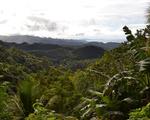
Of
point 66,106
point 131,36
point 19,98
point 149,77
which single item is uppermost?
point 131,36

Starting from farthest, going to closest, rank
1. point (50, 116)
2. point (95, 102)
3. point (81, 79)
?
1. point (81, 79)
2. point (95, 102)
3. point (50, 116)

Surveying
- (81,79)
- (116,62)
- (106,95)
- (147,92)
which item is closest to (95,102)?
(106,95)

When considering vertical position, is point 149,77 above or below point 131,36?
below

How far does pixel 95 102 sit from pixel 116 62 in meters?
10.0

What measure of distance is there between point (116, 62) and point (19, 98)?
26.6ft

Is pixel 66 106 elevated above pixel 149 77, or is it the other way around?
pixel 149 77

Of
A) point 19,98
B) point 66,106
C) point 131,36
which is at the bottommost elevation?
point 66,106

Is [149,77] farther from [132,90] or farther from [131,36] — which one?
[131,36]

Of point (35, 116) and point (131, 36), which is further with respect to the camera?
point (131, 36)

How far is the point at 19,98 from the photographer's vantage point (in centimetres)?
1859

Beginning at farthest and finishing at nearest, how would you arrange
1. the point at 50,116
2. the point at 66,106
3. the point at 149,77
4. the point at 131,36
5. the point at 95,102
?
the point at 66,106, the point at 131,36, the point at 95,102, the point at 149,77, the point at 50,116

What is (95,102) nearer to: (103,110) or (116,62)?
(103,110)

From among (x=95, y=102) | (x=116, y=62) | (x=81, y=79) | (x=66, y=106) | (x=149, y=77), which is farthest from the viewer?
(x=81, y=79)

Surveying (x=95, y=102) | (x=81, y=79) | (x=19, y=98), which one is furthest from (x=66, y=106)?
(x=95, y=102)
